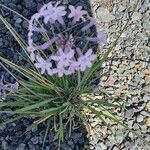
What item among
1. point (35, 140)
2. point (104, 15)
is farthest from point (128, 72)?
point (35, 140)

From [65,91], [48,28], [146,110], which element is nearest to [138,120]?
[146,110]

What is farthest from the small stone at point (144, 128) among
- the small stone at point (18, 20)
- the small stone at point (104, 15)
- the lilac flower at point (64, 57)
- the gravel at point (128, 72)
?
the small stone at point (18, 20)

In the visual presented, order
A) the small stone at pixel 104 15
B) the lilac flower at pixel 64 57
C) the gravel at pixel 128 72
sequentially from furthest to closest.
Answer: the small stone at pixel 104 15
the gravel at pixel 128 72
the lilac flower at pixel 64 57

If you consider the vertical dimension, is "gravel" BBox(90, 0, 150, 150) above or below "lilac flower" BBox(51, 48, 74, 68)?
below

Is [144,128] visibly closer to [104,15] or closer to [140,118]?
[140,118]

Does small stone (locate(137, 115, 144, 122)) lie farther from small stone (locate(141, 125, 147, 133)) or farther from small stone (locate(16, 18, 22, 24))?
small stone (locate(16, 18, 22, 24))

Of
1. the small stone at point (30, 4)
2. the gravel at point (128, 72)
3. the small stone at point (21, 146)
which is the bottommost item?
the small stone at point (21, 146)

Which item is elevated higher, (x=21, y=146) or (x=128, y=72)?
(x=128, y=72)

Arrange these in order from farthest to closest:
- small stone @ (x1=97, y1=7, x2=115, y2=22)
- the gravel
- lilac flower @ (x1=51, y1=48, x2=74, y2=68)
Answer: small stone @ (x1=97, y1=7, x2=115, y2=22) < the gravel < lilac flower @ (x1=51, y1=48, x2=74, y2=68)

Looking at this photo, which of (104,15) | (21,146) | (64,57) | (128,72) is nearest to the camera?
(64,57)

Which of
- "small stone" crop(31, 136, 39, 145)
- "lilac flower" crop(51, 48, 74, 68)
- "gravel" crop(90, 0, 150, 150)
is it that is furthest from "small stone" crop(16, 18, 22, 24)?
"lilac flower" crop(51, 48, 74, 68)

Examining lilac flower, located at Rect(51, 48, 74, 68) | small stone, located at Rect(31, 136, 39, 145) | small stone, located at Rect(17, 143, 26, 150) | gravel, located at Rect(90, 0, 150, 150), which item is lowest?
small stone, located at Rect(17, 143, 26, 150)

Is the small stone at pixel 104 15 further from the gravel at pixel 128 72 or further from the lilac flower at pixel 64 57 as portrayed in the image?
Answer: the lilac flower at pixel 64 57
